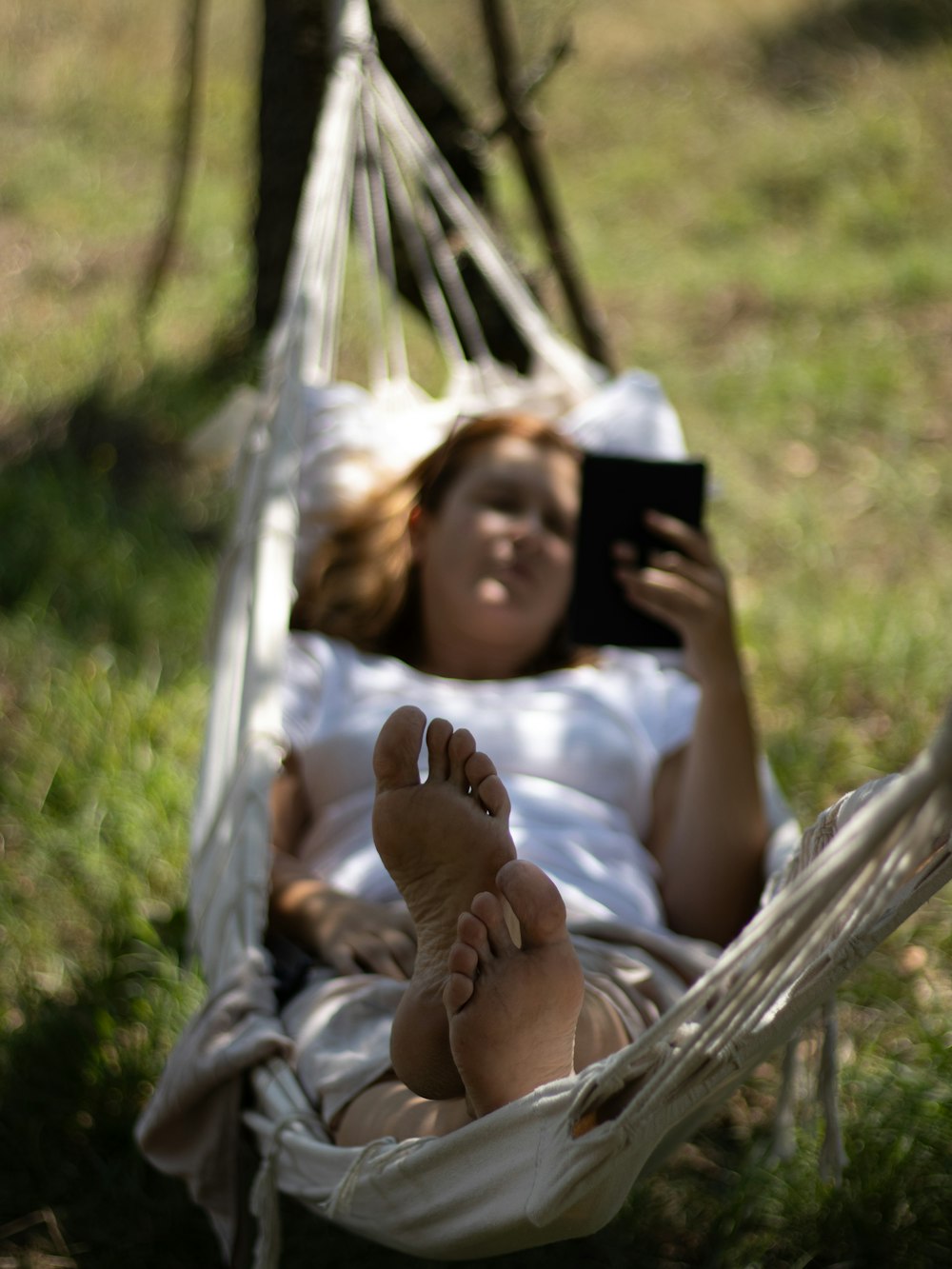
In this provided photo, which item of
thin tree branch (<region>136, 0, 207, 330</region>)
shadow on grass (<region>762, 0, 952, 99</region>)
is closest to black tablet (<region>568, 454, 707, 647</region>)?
thin tree branch (<region>136, 0, 207, 330</region>)

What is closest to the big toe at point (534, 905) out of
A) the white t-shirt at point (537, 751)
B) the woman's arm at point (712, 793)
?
the white t-shirt at point (537, 751)

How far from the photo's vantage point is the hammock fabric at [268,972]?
859mm

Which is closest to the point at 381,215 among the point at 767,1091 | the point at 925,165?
the point at 767,1091

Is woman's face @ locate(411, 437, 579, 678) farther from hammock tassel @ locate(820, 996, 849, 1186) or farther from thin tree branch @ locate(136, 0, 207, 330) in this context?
thin tree branch @ locate(136, 0, 207, 330)

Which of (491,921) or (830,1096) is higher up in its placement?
(491,921)

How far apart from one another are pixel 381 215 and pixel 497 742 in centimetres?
120

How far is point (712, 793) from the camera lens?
154cm

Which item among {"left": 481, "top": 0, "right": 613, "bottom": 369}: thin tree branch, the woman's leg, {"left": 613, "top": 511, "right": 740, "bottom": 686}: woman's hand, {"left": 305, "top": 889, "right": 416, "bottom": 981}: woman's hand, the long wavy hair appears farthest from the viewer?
{"left": 481, "top": 0, "right": 613, "bottom": 369}: thin tree branch

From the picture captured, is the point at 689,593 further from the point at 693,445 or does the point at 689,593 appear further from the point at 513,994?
the point at 693,445

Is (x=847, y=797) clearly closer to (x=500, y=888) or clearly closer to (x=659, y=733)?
(x=500, y=888)

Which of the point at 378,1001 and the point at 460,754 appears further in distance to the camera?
the point at 378,1001

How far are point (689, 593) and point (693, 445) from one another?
162 centimetres

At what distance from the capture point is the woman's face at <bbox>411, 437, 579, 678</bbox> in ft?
5.55

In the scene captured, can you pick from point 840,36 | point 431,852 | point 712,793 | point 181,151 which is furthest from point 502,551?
point 840,36
